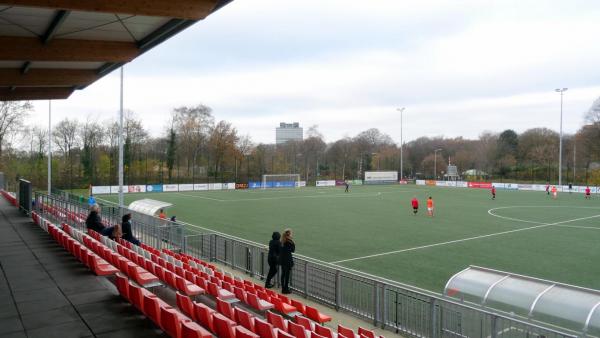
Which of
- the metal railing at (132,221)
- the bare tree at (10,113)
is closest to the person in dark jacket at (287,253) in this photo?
the metal railing at (132,221)

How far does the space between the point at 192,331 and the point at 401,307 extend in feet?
16.9

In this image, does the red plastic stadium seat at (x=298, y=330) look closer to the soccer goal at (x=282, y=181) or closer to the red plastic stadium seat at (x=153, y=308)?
the red plastic stadium seat at (x=153, y=308)

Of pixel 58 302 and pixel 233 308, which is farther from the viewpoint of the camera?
pixel 58 302

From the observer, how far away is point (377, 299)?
32.2 feet

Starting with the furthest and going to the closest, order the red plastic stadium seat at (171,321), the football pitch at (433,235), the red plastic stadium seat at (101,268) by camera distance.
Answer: the football pitch at (433,235) < the red plastic stadium seat at (101,268) < the red plastic stadium seat at (171,321)

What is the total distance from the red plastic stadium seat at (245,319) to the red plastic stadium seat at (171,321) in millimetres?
895

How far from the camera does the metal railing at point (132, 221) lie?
1709 cm

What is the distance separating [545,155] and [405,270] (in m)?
81.7

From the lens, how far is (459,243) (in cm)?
2159

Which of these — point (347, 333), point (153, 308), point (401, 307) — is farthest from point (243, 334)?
point (401, 307)

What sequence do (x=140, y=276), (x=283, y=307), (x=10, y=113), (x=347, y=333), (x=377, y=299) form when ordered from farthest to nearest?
(x=10, y=113), (x=377, y=299), (x=140, y=276), (x=283, y=307), (x=347, y=333)

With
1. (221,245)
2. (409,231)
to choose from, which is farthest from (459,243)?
(221,245)

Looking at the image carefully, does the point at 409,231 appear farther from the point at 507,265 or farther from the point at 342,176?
the point at 342,176

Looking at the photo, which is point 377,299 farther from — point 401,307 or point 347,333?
point 347,333
